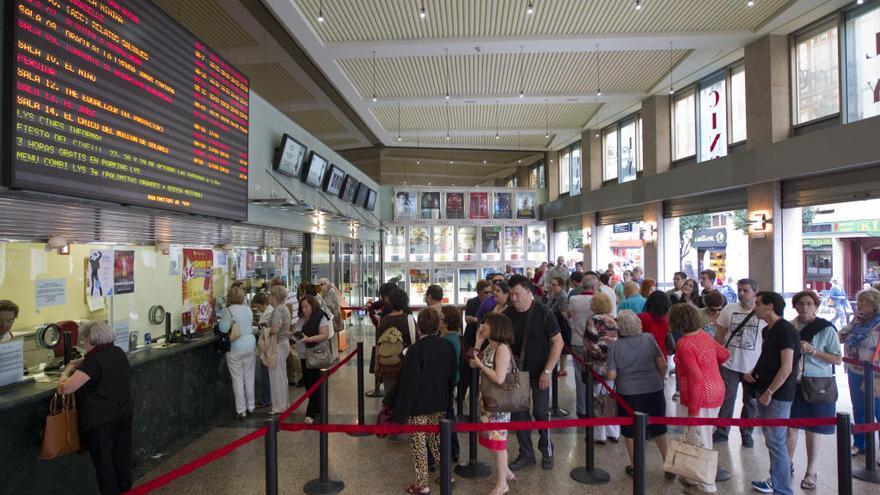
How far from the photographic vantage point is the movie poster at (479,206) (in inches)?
744

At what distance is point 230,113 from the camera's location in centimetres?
561

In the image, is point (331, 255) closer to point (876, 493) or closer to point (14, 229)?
point (14, 229)

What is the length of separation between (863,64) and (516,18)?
18.2 ft

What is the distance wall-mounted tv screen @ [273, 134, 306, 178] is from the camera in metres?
7.72

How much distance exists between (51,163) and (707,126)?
12.1 metres

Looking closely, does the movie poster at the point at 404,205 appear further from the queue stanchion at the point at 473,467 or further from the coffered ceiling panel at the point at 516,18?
the queue stanchion at the point at 473,467

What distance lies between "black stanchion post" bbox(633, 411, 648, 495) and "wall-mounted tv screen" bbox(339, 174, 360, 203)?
935 centimetres

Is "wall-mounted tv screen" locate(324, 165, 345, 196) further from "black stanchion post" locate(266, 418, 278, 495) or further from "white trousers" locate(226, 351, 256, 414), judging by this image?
"black stanchion post" locate(266, 418, 278, 495)

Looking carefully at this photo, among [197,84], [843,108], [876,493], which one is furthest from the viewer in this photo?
[843,108]

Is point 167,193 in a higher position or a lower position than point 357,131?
lower

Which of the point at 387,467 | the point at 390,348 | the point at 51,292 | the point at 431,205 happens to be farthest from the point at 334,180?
the point at 431,205

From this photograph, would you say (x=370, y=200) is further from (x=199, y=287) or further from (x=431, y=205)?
(x=199, y=287)

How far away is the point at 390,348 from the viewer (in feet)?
15.1

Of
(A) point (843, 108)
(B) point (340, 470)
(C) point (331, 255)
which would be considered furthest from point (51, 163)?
→ (A) point (843, 108)
